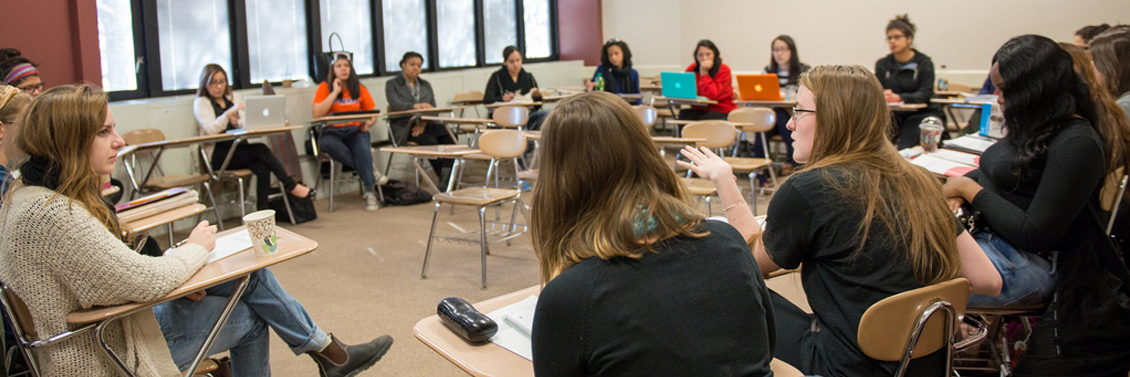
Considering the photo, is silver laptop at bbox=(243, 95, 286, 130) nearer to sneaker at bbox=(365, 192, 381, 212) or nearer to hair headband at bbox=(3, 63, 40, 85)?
sneaker at bbox=(365, 192, 381, 212)

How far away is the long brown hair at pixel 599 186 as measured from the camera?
1.20 metres

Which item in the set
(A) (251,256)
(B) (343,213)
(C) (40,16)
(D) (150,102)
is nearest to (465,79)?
(B) (343,213)

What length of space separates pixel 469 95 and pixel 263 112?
263 centimetres

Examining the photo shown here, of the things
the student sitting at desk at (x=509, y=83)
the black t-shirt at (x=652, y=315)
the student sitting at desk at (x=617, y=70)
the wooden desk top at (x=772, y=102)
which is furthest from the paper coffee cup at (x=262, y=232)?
the student sitting at desk at (x=617, y=70)

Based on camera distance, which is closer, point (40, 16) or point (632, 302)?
point (632, 302)

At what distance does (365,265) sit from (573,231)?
134 inches

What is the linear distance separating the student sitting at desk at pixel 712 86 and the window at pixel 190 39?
13.0 ft

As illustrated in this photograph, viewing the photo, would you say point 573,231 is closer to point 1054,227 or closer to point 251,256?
point 251,256

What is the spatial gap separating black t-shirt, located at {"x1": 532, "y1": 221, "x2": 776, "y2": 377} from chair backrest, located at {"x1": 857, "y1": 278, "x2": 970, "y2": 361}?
0.44 metres

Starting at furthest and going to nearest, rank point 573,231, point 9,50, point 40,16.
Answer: point 40,16 < point 9,50 < point 573,231

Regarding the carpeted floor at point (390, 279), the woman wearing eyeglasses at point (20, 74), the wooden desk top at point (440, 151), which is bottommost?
A: the carpeted floor at point (390, 279)

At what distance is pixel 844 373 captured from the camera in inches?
65.6

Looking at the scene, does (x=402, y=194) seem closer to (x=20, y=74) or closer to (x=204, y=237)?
(x=20, y=74)

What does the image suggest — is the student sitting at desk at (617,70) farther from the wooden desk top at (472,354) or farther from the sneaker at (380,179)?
the wooden desk top at (472,354)
